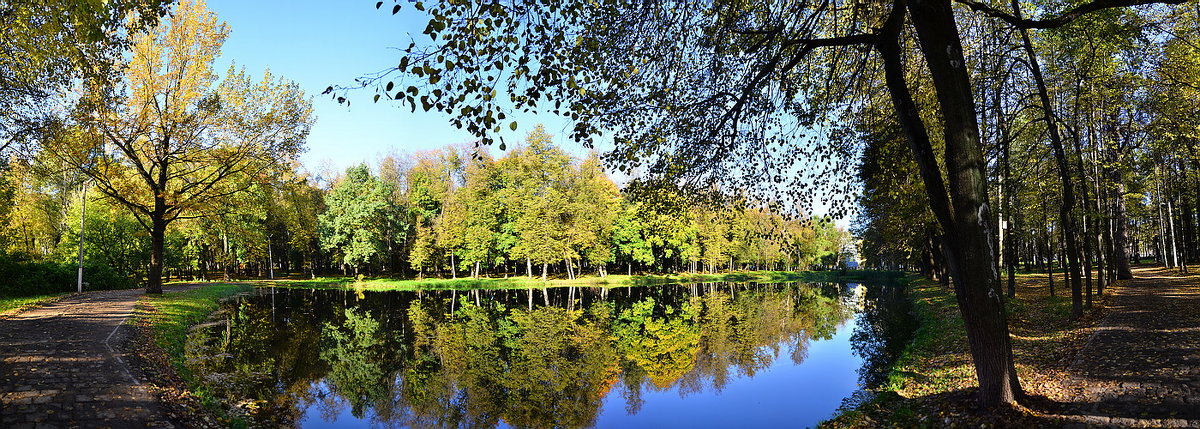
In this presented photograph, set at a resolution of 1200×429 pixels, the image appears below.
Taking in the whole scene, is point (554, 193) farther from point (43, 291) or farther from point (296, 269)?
point (296, 269)

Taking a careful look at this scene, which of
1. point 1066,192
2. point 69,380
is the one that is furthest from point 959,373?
point 69,380

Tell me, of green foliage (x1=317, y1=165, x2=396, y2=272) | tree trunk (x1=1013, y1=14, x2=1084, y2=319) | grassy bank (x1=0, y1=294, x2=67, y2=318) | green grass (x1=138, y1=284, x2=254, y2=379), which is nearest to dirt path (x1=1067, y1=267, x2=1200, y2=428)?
tree trunk (x1=1013, y1=14, x2=1084, y2=319)

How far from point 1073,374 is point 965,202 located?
4.92 metres

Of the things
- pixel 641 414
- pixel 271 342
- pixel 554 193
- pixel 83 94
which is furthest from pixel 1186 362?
pixel 554 193

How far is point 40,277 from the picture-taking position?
25047 mm

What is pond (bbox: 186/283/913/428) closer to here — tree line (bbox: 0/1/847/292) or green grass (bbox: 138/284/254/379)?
green grass (bbox: 138/284/254/379)

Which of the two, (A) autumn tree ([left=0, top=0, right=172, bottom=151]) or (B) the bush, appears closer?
(A) autumn tree ([left=0, top=0, right=172, bottom=151])

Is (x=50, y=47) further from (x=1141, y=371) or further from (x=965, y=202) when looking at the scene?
(x=1141, y=371)

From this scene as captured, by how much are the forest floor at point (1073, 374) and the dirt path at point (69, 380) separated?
10.4 meters

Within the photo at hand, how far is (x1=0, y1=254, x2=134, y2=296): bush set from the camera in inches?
937

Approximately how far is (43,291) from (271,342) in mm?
16094

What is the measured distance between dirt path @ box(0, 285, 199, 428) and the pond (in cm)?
194

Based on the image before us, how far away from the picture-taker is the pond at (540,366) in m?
11.4

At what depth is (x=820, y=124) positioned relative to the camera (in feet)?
33.2
